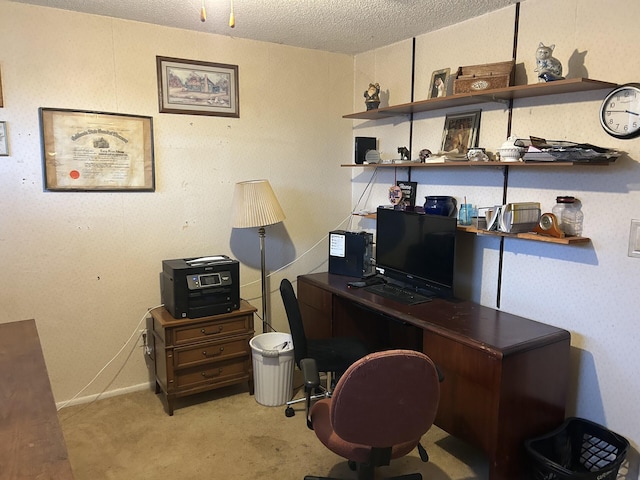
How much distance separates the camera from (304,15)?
2.86 meters

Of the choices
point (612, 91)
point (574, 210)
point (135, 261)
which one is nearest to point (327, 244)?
point (135, 261)

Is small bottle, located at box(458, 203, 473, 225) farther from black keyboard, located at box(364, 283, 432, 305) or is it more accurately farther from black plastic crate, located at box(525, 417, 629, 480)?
black plastic crate, located at box(525, 417, 629, 480)

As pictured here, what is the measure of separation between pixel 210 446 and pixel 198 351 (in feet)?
1.98

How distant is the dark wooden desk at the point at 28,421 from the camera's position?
1222mm

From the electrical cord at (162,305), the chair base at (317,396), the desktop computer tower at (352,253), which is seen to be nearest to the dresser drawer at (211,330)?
the electrical cord at (162,305)

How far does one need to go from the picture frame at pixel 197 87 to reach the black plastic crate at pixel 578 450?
2803 millimetres

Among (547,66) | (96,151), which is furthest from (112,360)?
(547,66)

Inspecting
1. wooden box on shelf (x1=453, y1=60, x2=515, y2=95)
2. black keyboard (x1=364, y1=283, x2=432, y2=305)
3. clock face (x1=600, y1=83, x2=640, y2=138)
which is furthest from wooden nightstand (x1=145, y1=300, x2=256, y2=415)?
clock face (x1=600, y1=83, x2=640, y2=138)

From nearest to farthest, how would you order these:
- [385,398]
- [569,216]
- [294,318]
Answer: [385,398], [569,216], [294,318]

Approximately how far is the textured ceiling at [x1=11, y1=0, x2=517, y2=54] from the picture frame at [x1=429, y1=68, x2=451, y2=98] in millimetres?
291

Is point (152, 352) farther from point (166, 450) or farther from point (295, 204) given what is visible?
point (295, 204)

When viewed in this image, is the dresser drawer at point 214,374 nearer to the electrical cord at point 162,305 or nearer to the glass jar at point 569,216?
the electrical cord at point 162,305

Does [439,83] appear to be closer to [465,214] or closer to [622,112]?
[465,214]

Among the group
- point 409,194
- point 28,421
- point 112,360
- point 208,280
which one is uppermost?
point 409,194
